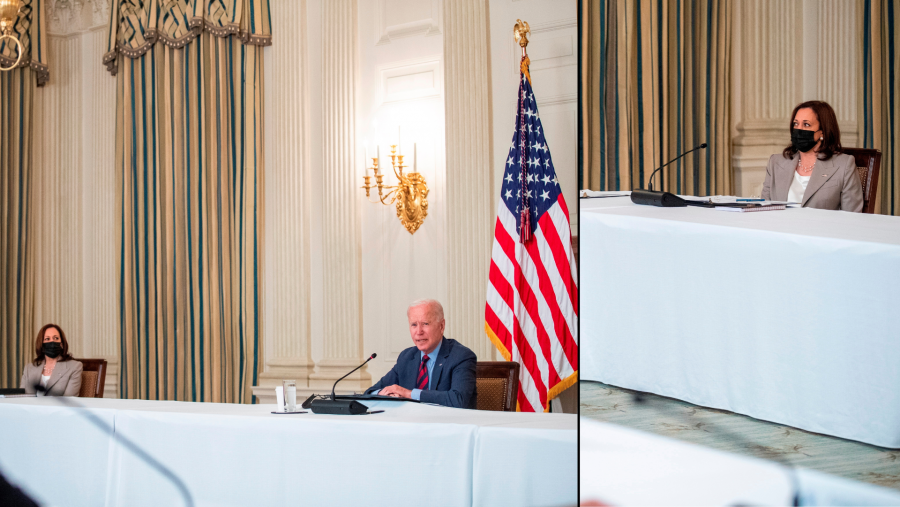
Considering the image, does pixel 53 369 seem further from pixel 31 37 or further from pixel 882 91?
pixel 882 91

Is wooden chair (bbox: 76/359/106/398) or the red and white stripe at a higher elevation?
the red and white stripe

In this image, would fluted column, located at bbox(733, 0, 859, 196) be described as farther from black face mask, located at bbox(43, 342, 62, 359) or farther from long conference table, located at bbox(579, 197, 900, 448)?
black face mask, located at bbox(43, 342, 62, 359)

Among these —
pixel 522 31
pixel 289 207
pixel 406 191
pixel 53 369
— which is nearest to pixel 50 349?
pixel 53 369

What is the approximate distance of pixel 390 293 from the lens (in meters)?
5.05

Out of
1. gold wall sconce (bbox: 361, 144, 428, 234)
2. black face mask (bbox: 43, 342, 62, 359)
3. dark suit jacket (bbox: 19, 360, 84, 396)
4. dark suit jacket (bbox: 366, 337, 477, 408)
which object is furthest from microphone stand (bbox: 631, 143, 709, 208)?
black face mask (bbox: 43, 342, 62, 359)

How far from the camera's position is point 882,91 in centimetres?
134

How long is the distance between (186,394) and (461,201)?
2890 millimetres

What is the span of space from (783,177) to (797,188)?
3cm

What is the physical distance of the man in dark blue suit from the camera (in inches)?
122

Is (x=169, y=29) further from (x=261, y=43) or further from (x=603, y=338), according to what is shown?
(x=603, y=338)

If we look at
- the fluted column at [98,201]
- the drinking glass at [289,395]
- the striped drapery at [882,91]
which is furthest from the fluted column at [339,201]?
the striped drapery at [882,91]

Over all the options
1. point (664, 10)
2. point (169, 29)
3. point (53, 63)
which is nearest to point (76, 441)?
point (664, 10)

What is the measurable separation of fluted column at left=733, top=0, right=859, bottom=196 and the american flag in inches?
102

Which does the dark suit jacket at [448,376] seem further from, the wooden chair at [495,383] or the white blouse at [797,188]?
the white blouse at [797,188]
